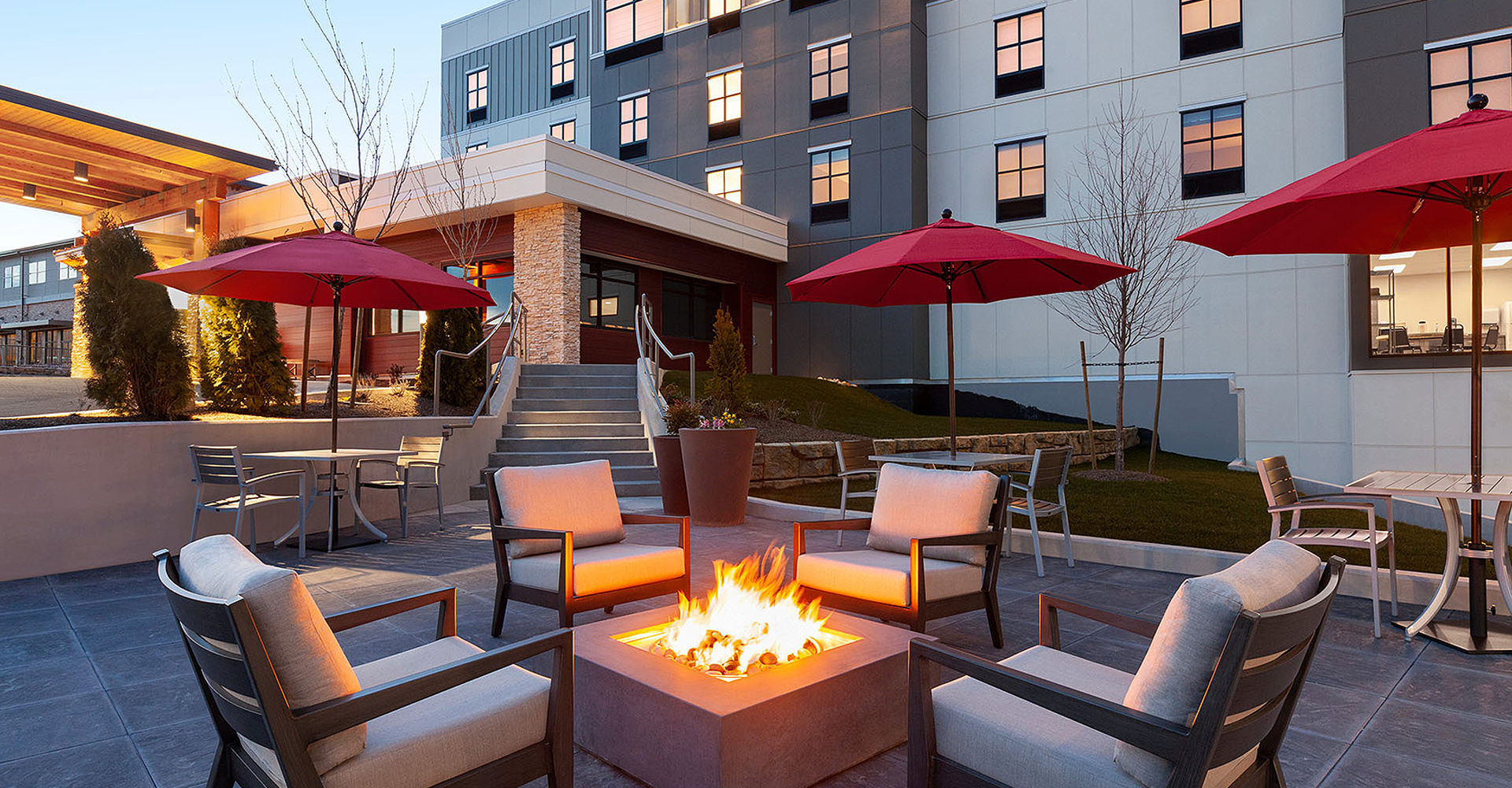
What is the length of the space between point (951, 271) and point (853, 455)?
1869mm

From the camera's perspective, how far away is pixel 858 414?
50.0 ft

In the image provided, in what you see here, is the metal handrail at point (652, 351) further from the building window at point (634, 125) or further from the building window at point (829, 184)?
the building window at point (634, 125)

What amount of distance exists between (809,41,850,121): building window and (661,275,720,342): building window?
4978 millimetres

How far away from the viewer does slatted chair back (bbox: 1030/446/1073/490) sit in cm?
577

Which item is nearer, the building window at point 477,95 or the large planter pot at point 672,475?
the large planter pot at point 672,475

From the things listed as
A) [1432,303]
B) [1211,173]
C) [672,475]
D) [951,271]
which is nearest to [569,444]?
[672,475]

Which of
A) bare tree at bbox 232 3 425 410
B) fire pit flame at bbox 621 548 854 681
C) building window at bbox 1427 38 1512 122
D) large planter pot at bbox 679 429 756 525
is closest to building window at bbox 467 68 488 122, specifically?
bare tree at bbox 232 3 425 410

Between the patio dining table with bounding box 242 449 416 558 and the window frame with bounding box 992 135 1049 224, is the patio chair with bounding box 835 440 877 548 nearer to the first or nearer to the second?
the patio dining table with bounding box 242 449 416 558

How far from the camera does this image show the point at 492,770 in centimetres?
214

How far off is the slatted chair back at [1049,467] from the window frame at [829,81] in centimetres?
1436

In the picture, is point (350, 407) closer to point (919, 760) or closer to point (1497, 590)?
point (919, 760)

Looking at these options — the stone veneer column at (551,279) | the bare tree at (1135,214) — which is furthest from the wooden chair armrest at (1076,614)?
the bare tree at (1135,214)

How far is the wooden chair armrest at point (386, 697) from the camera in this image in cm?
178

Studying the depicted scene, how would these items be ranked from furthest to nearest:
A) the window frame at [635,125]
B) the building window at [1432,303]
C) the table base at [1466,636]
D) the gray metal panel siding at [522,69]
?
1. the gray metal panel siding at [522,69]
2. the window frame at [635,125]
3. the building window at [1432,303]
4. the table base at [1466,636]
